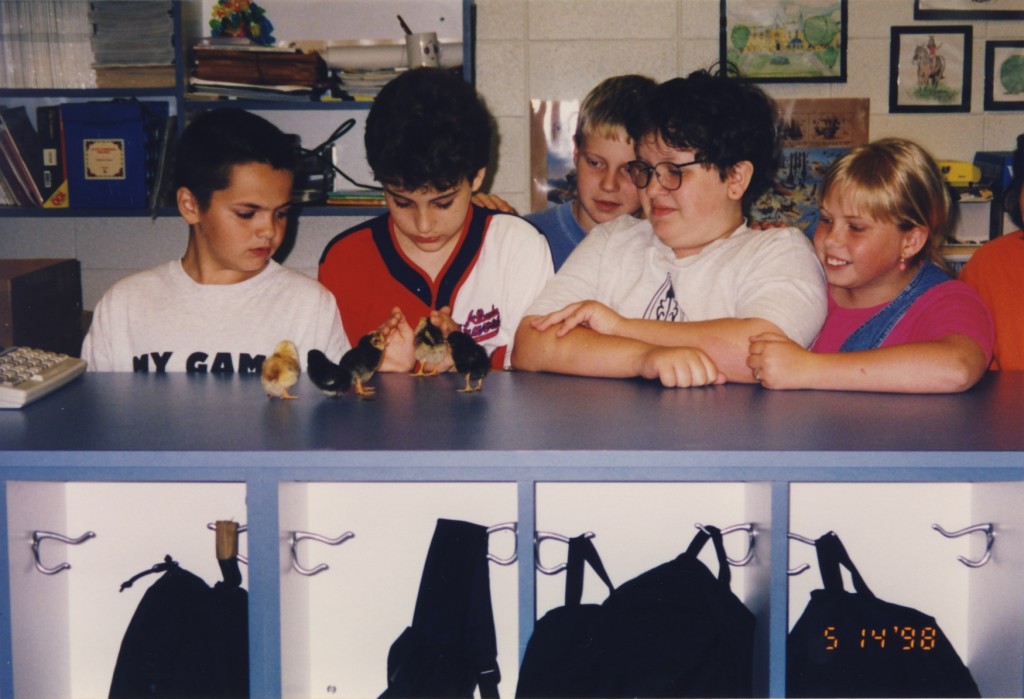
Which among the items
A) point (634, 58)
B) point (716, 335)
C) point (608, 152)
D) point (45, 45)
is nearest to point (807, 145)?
point (634, 58)

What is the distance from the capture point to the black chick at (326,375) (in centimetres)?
141

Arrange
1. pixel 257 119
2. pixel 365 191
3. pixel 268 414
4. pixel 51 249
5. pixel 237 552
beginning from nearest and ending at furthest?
pixel 268 414 → pixel 237 552 → pixel 257 119 → pixel 365 191 → pixel 51 249

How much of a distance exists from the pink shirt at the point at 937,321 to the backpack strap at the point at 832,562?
1.38ft

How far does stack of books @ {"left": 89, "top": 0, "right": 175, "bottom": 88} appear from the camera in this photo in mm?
3541

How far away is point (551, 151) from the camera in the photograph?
390 cm

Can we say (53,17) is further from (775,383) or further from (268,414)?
(775,383)

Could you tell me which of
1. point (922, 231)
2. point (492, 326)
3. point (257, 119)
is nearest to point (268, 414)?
point (492, 326)

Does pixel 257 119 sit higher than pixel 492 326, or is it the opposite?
pixel 257 119

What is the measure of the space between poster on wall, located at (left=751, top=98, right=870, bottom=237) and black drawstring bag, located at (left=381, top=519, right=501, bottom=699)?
2.82 m

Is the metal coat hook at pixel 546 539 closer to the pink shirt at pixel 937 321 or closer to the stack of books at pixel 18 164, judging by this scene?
the pink shirt at pixel 937 321

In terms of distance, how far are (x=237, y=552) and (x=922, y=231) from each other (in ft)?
4.56

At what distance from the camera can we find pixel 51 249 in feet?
13.2

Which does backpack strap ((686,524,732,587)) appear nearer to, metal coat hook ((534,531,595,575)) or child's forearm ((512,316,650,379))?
metal coat hook ((534,531,595,575))

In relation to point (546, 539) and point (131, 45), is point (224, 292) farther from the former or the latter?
point (131, 45)
